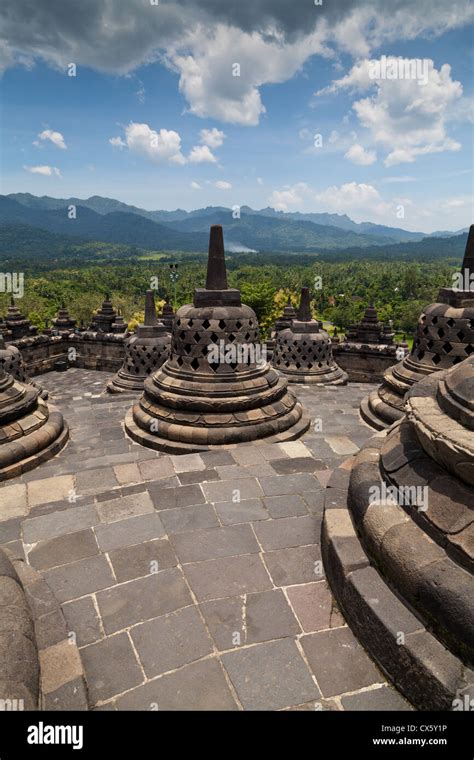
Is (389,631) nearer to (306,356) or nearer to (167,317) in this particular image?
(306,356)

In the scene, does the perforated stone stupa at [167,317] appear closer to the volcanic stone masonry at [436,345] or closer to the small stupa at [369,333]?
the small stupa at [369,333]

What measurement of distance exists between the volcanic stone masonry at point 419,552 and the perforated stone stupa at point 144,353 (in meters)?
12.4

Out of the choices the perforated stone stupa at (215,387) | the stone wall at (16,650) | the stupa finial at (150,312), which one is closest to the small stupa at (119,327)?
the stupa finial at (150,312)

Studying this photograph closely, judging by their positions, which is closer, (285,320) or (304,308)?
(304,308)

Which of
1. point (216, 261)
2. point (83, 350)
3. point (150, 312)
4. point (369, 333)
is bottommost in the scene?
point (83, 350)

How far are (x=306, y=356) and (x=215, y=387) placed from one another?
7355 millimetres

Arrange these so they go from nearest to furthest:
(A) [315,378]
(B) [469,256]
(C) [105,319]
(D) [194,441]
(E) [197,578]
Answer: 1. (E) [197,578]
2. (D) [194,441]
3. (B) [469,256]
4. (A) [315,378]
5. (C) [105,319]

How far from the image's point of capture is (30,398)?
6.45 m

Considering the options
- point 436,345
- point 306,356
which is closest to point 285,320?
point 306,356

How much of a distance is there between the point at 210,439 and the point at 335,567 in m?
3.67

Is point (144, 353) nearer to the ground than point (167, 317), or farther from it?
nearer to the ground

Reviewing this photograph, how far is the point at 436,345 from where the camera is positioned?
7.41 metres
